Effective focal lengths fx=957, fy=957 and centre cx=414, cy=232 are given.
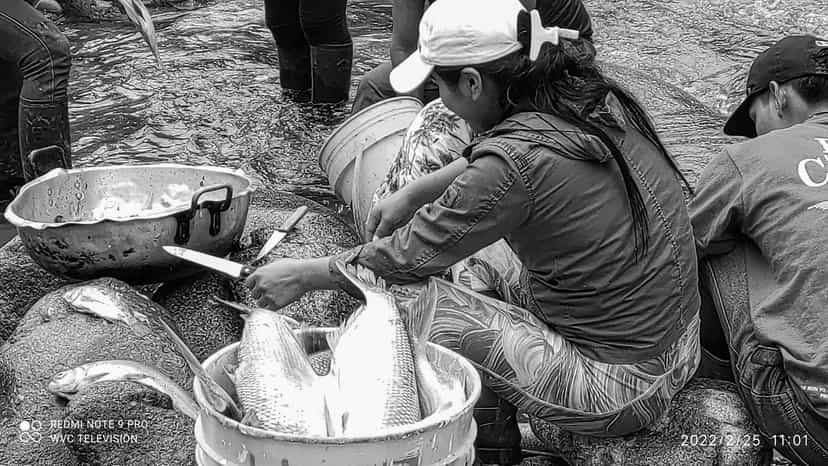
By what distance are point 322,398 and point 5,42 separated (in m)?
3.13

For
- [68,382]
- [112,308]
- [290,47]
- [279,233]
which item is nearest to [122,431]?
[68,382]

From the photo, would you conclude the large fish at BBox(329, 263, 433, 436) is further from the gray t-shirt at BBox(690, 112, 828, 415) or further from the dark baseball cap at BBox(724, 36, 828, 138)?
the dark baseball cap at BBox(724, 36, 828, 138)

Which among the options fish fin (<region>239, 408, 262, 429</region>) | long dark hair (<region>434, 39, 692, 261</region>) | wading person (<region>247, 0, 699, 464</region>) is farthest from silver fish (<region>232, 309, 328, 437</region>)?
long dark hair (<region>434, 39, 692, 261</region>)

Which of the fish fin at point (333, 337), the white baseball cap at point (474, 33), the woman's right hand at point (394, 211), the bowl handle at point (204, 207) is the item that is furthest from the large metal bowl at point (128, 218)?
the white baseball cap at point (474, 33)

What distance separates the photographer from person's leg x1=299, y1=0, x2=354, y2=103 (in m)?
6.10

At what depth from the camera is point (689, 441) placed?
3213 millimetres

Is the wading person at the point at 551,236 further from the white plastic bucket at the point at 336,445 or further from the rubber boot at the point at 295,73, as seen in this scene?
the rubber boot at the point at 295,73

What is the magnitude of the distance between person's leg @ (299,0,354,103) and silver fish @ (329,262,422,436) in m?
3.60

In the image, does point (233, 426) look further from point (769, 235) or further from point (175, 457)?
point (769, 235)

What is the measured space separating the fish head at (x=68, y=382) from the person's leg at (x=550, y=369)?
1.11 metres

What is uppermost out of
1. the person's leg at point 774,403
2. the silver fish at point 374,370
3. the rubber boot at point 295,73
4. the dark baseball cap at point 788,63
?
the dark baseball cap at point 788,63

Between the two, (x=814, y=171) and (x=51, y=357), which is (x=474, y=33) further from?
(x=51, y=357)

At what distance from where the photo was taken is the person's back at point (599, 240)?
2777 millimetres

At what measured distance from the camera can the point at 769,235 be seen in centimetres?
323
